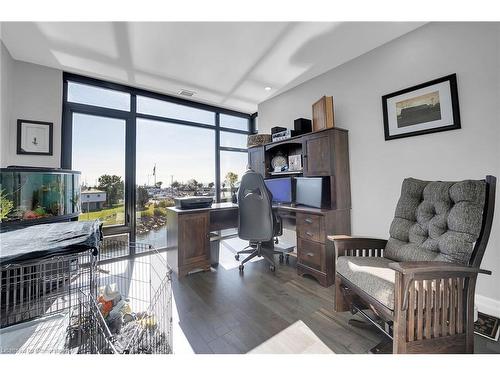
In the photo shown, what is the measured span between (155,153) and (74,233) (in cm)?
263

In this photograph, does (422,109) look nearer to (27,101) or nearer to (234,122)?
(234,122)

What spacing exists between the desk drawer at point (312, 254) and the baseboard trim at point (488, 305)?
1229 millimetres

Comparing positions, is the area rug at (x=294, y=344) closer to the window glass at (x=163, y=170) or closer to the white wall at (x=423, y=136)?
the white wall at (x=423, y=136)

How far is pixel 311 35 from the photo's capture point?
2.08 metres

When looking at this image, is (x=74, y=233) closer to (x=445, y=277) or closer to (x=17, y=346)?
(x=17, y=346)

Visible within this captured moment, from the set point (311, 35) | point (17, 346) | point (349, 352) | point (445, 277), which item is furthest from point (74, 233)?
point (311, 35)

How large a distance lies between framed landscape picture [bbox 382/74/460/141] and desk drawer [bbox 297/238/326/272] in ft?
4.71

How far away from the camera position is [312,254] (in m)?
2.33

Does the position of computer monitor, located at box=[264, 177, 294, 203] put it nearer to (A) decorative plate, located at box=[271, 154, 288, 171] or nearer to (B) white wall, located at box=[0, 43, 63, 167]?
(A) decorative plate, located at box=[271, 154, 288, 171]

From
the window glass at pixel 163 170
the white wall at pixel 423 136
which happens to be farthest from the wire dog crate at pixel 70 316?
the white wall at pixel 423 136

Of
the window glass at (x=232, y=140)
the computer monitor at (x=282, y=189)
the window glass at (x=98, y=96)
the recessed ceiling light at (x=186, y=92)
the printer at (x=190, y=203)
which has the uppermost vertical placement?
the recessed ceiling light at (x=186, y=92)

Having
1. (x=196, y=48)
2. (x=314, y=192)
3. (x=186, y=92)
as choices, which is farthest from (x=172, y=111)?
(x=314, y=192)

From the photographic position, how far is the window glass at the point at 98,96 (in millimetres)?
2805

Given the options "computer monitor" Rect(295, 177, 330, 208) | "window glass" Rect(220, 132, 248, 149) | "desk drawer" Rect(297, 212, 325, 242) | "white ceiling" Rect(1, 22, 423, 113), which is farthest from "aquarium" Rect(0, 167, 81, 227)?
"computer monitor" Rect(295, 177, 330, 208)
